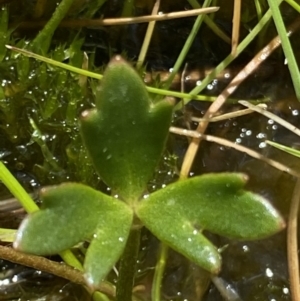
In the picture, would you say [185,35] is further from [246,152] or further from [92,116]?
[92,116]

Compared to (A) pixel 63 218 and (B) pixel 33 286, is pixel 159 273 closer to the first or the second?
(B) pixel 33 286

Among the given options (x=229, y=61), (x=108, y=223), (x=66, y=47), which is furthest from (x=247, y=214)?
(x=66, y=47)

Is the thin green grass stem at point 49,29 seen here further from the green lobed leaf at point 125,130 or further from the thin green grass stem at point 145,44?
the green lobed leaf at point 125,130

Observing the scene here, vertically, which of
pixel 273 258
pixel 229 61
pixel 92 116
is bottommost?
pixel 273 258

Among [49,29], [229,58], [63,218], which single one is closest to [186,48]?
[229,58]

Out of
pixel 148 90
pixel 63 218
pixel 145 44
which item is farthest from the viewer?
pixel 145 44

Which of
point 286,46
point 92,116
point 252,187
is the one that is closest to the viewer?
point 92,116

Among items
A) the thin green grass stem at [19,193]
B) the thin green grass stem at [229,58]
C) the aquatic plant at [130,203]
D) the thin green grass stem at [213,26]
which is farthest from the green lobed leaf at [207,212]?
the thin green grass stem at [213,26]
